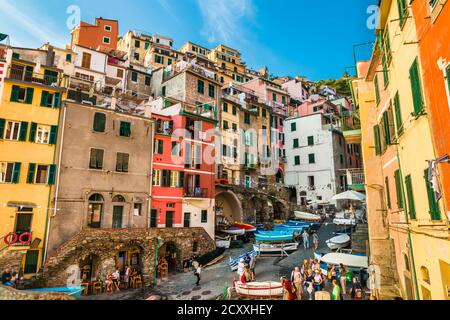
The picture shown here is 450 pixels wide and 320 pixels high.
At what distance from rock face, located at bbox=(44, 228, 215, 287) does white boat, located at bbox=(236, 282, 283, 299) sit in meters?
11.3

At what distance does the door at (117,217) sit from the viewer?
85.9 feet

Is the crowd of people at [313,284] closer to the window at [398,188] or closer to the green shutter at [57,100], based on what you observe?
the window at [398,188]

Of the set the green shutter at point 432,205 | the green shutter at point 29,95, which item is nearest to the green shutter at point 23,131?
the green shutter at point 29,95

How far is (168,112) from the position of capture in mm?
34031

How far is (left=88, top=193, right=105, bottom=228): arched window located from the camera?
25.1 metres

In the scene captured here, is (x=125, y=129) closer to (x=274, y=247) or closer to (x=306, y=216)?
(x=274, y=247)

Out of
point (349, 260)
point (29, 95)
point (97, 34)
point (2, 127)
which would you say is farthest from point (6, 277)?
point (97, 34)

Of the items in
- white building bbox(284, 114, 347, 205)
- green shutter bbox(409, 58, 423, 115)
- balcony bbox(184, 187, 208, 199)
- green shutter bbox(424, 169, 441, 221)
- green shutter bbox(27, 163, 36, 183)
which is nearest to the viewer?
green shutter bbox(424, 169, 441, 221)

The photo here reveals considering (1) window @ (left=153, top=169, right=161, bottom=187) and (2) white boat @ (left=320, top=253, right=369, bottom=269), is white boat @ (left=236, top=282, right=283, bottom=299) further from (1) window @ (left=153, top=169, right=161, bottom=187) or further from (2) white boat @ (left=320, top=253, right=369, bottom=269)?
(1) window @ (left=153, top=169, right=161, bottom=187)

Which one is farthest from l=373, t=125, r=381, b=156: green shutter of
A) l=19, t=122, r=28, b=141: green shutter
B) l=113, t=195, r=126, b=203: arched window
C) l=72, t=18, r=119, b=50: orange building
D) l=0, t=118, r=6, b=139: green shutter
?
l=72, t=18, r=119, b=50: orange building

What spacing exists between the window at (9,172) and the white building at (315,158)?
3906 centimetres

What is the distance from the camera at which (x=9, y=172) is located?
72.6ft

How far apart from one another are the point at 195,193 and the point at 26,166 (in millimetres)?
15951
